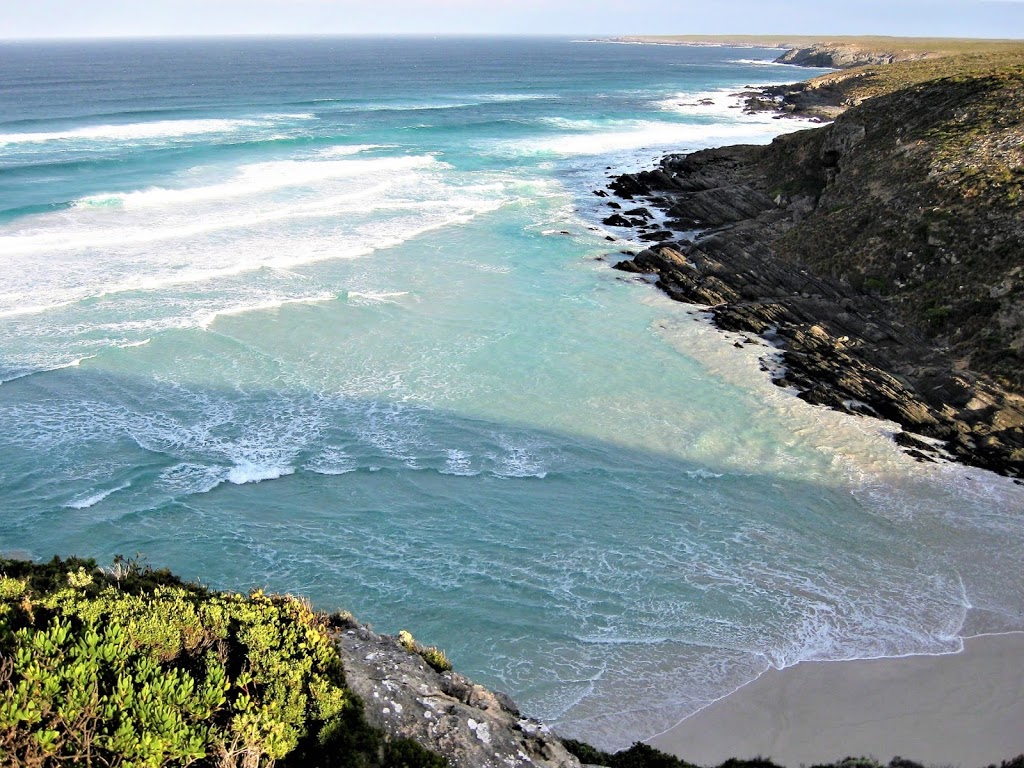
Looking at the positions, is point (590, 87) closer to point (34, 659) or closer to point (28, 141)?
point (28, 141)

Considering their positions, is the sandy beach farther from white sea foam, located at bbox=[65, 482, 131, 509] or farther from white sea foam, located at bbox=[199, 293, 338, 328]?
white sea foam, located at bbox=[199, 293, 338, 328]

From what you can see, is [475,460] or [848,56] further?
[848,56]

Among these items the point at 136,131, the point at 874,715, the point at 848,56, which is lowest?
the point at 874,715

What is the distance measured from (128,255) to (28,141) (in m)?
33.3

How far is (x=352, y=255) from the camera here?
3619 cm

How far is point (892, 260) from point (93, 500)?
28.4m

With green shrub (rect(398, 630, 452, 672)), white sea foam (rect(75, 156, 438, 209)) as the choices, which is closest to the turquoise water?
white sea foam (rect(75, 156, 438, 209))

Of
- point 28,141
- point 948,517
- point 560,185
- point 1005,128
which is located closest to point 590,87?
point 560,185

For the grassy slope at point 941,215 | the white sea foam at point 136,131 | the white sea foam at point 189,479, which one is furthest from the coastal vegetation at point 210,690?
the white sea foam at point 136,131

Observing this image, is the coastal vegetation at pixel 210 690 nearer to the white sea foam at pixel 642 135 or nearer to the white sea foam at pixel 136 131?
the white sea foam at pixel 642 135

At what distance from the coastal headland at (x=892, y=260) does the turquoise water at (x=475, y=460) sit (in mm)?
1870

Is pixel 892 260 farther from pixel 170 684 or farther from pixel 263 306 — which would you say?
pixel 170 684

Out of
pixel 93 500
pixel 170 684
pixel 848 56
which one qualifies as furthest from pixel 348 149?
pixel 848 56

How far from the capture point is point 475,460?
2050 centimetres
